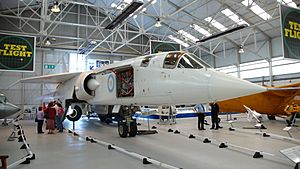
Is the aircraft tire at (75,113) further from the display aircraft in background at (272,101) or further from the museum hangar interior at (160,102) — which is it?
the display aircraft in background at (272,101)

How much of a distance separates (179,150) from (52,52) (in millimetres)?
22925

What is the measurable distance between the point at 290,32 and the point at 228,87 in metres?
5.52

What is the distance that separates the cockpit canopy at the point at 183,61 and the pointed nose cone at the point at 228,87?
0.62 meters

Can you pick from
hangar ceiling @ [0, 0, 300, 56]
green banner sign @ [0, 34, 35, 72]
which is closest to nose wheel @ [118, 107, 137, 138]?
green banner sign @ [0, 34, 35, 72]

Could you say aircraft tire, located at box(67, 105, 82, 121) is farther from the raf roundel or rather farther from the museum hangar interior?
the raf roundel

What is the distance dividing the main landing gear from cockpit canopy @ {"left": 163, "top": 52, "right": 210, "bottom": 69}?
112 inches

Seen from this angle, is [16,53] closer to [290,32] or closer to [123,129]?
[123,129]

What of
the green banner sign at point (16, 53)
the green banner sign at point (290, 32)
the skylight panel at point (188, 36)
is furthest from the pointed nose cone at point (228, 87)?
the skylight panel at point (188, 36)

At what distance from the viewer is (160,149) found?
6.61m

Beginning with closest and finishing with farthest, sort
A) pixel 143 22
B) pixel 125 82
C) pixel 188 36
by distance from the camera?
pixel 125 82, pixel 143 22, pixel 188 36

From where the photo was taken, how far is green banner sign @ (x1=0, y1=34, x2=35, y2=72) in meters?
10.2

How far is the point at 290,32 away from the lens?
8602mm

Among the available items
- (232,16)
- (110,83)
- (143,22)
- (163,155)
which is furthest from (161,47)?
(143,22)

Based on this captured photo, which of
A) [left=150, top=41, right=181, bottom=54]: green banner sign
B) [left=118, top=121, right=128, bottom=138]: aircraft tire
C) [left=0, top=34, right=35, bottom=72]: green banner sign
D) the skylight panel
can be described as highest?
the skylight panel
